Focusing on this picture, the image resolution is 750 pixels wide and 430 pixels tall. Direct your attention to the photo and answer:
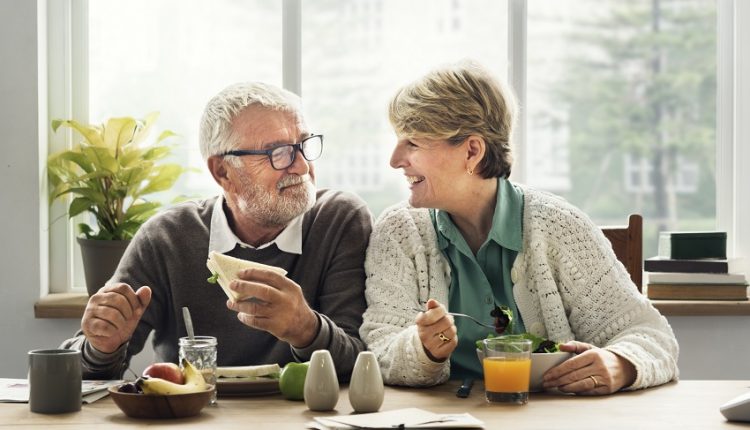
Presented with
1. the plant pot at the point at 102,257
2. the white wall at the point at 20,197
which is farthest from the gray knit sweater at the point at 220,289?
the white wall at the point at 20,197

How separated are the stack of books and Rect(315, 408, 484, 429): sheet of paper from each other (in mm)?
1849

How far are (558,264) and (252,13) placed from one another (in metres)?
1.72

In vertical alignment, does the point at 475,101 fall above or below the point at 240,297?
above

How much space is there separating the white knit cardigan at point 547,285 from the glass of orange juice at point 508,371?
0.26 m

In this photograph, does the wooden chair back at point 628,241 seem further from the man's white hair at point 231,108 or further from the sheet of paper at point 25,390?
the sheet of paper at point 25,390

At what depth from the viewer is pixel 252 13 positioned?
362 cm

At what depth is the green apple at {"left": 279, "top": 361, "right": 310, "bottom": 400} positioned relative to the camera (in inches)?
79.2

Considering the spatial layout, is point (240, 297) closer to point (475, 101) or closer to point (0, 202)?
point (475, 101)

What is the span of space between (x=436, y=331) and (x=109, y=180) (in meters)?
1.65

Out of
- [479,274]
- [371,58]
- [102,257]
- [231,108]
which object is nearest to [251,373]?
[479,274]

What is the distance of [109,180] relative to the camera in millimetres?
3348

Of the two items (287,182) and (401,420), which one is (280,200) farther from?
(401,420)

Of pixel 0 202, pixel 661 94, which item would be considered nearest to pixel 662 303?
pixel 661 94

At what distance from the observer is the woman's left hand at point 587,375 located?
81.7 inches
